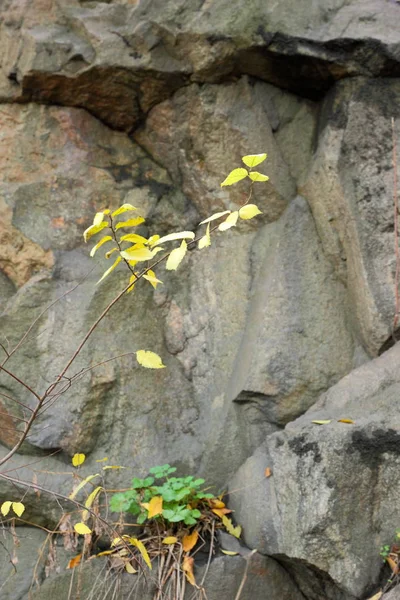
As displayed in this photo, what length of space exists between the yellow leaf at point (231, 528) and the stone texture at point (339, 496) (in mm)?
119

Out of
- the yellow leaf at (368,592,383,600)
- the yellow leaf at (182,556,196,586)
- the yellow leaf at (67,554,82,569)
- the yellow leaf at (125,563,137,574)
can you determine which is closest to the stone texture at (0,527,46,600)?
the yellow leaf at (67,554,82,569)

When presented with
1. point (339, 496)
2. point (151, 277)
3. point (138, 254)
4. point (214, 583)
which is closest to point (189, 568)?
point (214, 583)

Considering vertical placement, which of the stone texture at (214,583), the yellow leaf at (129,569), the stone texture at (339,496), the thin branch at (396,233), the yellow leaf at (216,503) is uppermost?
the thin branch at (396,233)

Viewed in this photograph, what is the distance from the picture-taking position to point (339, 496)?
2508 mm

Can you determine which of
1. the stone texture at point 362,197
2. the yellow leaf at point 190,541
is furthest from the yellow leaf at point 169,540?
the stone texture at point 362,197

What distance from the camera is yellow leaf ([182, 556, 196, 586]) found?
2.64 meters

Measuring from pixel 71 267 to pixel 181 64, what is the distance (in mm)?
1069

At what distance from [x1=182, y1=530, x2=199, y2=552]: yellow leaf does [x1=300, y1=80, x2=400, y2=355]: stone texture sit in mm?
1050

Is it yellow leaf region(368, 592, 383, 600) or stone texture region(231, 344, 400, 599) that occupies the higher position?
stone texture region(231, 344, 400, 599)

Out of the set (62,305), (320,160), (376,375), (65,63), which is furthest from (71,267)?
(376,375)

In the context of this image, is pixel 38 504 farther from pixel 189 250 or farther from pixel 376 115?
pixel 376 115

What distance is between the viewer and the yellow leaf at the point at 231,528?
9.25 ft

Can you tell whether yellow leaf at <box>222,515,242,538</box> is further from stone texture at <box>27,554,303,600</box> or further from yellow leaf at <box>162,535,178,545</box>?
yellow leaf at <box>162,535,178,545</box>

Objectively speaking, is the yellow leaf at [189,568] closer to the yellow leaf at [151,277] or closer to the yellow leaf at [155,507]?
the yellow leaf at [155,507]
